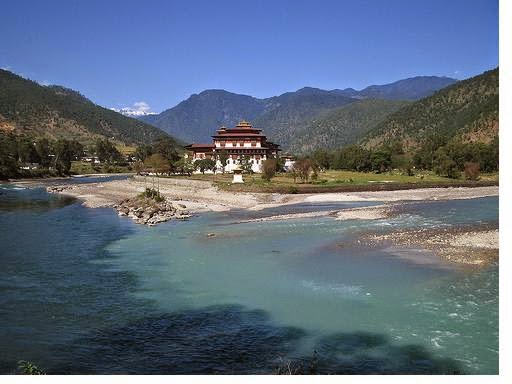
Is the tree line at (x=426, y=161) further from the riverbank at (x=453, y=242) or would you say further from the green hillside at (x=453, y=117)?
the riverbank at (x=453, y=242)

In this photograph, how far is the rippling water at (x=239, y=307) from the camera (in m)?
7.55

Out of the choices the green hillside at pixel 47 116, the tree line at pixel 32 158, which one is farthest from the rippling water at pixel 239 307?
the green hillside at pixel 47 116

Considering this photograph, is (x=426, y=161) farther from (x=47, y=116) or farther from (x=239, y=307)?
(x=47, y=116)

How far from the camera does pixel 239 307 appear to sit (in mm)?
10047

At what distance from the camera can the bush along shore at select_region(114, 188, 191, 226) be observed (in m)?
22.9

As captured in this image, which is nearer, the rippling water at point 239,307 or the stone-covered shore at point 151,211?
the rippling water at point 239,307

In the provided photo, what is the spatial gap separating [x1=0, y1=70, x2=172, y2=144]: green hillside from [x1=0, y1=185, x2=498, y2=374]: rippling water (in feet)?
292

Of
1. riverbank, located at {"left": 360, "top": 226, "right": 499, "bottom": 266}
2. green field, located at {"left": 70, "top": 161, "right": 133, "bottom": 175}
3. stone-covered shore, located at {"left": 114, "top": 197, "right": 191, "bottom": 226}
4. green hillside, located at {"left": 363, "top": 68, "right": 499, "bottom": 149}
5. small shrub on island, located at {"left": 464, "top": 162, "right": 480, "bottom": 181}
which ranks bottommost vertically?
riverbank, located at {"left": 360, "top": 226, "right": 499, "bottom": 266}

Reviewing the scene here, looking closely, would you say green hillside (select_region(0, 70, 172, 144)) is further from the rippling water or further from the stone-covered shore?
the rippling water

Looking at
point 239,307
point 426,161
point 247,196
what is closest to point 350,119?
point 426,161

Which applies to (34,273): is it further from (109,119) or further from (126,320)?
(109,119)

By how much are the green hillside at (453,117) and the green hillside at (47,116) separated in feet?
218

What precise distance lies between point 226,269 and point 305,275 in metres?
2.07

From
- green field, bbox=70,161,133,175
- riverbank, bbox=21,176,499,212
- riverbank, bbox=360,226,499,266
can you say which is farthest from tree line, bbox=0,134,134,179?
riverbank, bbox=360,226,499,266
